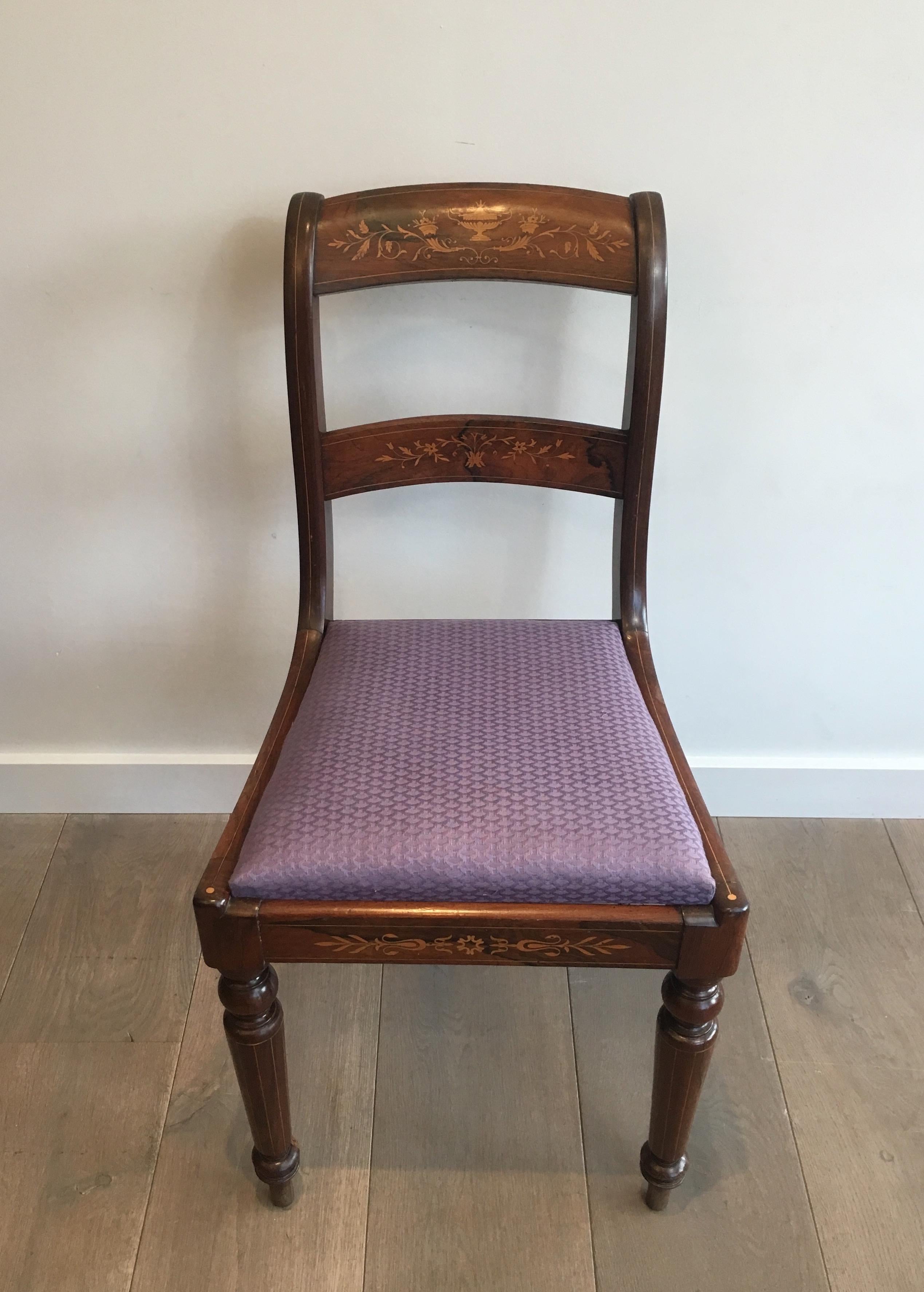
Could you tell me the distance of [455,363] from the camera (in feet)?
3.69

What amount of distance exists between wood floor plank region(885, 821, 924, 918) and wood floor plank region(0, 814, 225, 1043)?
1.00 m

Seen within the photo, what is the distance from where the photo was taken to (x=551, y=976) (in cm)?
126

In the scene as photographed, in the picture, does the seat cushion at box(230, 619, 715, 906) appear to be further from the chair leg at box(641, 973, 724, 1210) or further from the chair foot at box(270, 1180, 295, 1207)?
the chair foot at box(270, 1180, 295, 1207)

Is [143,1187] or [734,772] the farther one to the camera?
[734,772]

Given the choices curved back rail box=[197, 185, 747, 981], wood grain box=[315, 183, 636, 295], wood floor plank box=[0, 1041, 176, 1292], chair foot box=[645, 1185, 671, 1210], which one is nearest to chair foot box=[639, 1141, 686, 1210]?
chair foot box=[645, 1185, 671, 1210]

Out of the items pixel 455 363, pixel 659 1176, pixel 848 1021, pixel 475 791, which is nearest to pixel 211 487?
pixel 455 363

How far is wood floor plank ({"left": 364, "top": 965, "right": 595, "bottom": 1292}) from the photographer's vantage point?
0.98 meters

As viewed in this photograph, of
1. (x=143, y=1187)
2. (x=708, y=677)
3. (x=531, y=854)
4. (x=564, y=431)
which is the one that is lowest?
(x=143, y=1187)

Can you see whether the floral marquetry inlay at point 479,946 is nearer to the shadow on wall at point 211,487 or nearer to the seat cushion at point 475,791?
the seat cushion at point 475,791

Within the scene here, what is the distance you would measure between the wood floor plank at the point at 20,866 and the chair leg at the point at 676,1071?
2.70 ft

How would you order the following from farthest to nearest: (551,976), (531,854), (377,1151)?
1. (551,976)
2. (377,1151)
3. (531,854)

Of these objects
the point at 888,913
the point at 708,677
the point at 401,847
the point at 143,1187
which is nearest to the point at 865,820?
the point at 888,913

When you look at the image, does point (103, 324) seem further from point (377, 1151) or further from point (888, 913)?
point (888, 913)

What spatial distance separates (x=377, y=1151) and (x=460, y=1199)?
0.10 m
